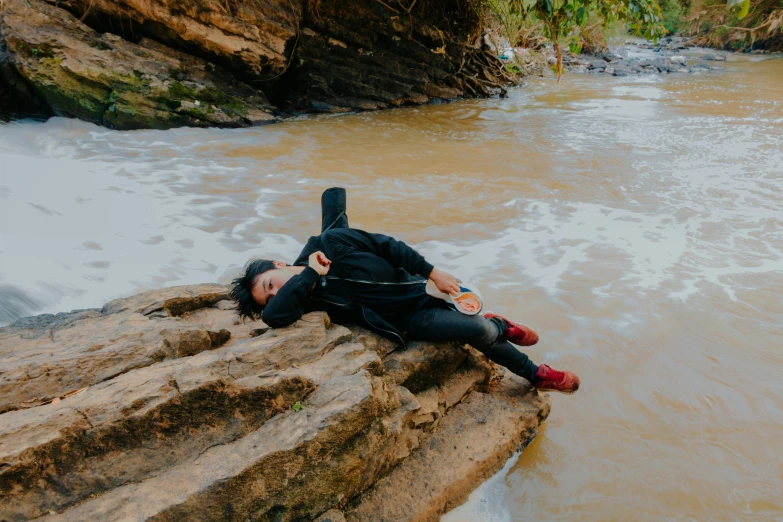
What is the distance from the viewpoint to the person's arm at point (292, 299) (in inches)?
113

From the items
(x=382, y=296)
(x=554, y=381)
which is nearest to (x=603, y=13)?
(x=554, y=381)

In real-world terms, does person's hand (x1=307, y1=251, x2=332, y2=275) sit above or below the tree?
below

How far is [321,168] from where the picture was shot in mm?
7855

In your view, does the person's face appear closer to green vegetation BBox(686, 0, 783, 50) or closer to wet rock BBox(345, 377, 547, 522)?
wet rock BBox(345, 377, 547, 522)

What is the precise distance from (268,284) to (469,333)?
117cm

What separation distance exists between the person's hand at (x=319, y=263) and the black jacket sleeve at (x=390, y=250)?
0.68 ft

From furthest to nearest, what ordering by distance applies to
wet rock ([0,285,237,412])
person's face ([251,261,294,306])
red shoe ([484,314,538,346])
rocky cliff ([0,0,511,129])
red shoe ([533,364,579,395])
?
rocky cliff ([0,0,511,129]), red shoe ([484,314,538,346]), red shoe ([533,364,579,395]), person's face ([251,261,294,306]), wet rock ([0,285,237,412])

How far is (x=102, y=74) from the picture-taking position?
904 cm

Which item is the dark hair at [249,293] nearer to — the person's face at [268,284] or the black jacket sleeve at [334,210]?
the person's face at [268,284]

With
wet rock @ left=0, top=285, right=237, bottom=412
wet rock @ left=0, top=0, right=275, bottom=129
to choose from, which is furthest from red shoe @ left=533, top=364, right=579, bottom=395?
wet rock @ left=0, top=0, right=275, bottom=129

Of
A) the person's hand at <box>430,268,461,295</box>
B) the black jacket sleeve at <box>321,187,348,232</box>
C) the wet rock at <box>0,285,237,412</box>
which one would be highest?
the black jacket sleeve at <box>321,187,348,232</box>

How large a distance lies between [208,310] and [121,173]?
4748mm

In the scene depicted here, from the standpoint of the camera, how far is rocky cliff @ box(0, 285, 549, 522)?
202cm

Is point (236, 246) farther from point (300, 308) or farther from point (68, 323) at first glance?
point (300, 308)
